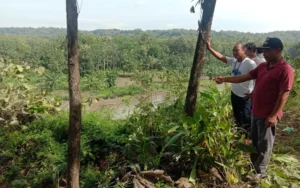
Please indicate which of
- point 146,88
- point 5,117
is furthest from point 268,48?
point 5,117

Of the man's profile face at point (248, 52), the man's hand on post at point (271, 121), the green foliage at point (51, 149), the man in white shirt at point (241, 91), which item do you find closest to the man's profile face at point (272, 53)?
the man's hand on post at point (271, 121)

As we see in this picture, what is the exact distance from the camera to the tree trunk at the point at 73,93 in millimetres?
2498

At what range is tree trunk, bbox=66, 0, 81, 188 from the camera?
250 cm

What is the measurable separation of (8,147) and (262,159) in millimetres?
3790

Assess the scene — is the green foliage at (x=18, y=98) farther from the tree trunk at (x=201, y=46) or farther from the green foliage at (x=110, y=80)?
the green foliage at (x=110, y=80)

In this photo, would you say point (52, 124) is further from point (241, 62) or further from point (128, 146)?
point (241, 62)

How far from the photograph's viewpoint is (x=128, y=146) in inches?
127

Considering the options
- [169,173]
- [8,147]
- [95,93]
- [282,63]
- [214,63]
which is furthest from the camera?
[214,63]

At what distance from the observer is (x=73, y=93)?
264 cm

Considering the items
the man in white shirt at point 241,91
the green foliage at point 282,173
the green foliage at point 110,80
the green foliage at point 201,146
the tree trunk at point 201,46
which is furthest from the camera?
the green foliage at point 110,80

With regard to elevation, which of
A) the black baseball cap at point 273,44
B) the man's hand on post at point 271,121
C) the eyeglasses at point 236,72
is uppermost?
the black baseball cap at point 273,44

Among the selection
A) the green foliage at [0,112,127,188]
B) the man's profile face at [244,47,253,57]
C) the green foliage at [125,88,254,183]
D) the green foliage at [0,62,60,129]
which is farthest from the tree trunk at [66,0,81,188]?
the green foliage at [0,62,60,129]

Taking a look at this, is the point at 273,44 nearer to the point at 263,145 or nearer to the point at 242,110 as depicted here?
the point at 263,145

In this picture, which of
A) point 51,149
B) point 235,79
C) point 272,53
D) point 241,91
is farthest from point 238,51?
point 51,149
